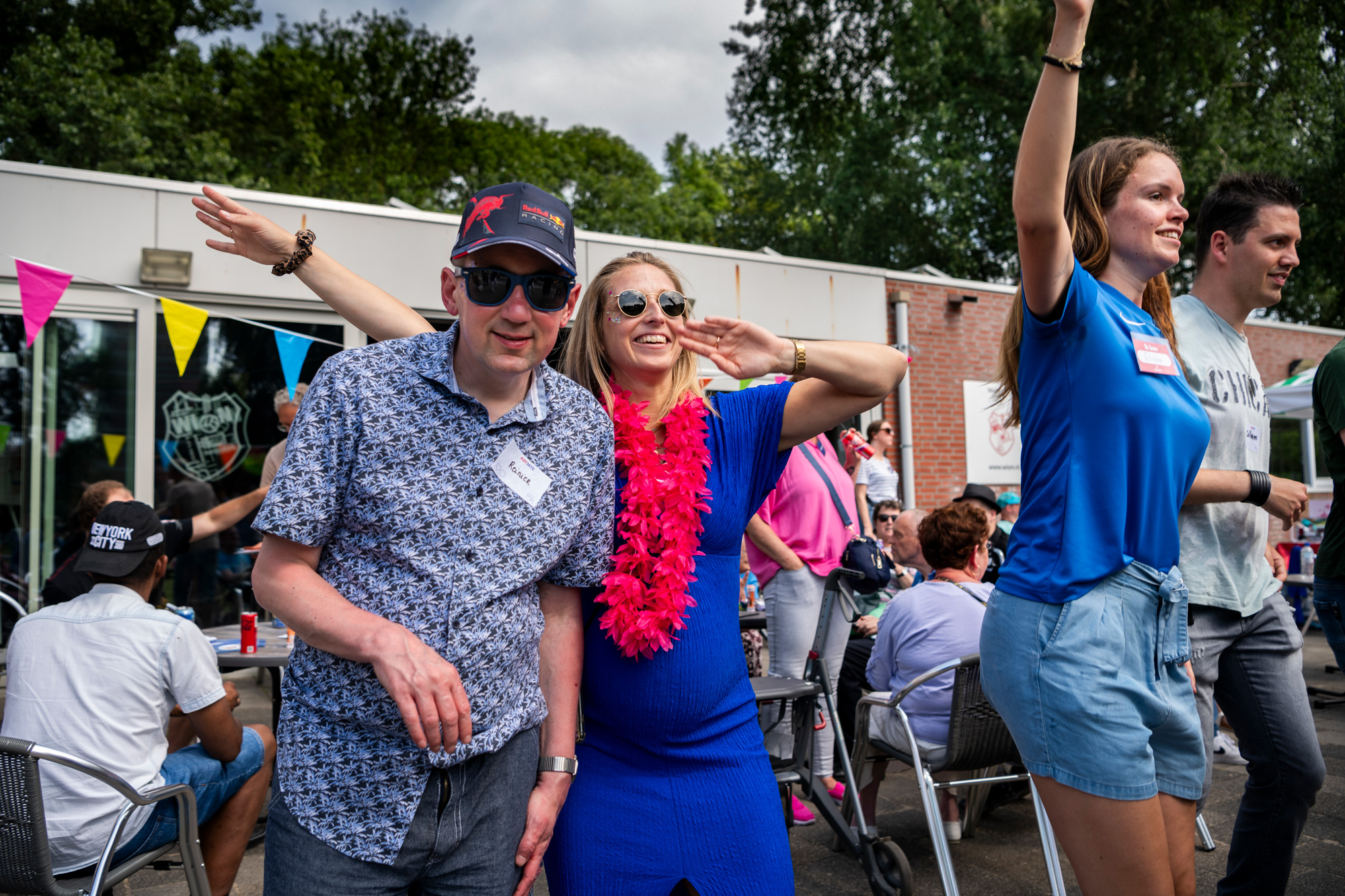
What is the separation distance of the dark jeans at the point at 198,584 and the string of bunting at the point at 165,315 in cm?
180

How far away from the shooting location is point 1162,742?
179 centimetres

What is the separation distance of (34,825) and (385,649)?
1.81m

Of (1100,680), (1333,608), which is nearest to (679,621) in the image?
(1100,680)

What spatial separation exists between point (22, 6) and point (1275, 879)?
20.3 meters

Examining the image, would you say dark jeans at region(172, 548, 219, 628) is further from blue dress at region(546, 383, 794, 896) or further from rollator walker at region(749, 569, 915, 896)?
blue dress at region(546, 383, 794, 896)

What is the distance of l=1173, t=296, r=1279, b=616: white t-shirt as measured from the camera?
7.38ft

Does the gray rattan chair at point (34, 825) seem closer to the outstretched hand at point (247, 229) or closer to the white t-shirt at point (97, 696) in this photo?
the white t-shirt at point (97, 696)

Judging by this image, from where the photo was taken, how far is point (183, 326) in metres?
5.91

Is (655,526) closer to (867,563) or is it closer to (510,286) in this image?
(510,286)

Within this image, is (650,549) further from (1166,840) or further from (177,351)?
(177,351)

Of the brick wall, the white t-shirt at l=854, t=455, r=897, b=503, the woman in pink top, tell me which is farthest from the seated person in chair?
the brick wall

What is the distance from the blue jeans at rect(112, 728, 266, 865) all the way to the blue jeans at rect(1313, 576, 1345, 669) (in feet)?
11.8

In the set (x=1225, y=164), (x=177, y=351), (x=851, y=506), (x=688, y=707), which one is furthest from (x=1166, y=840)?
(x=1225, y=164)

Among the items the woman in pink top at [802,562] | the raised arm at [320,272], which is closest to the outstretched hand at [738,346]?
the raised arm at [320,272]
